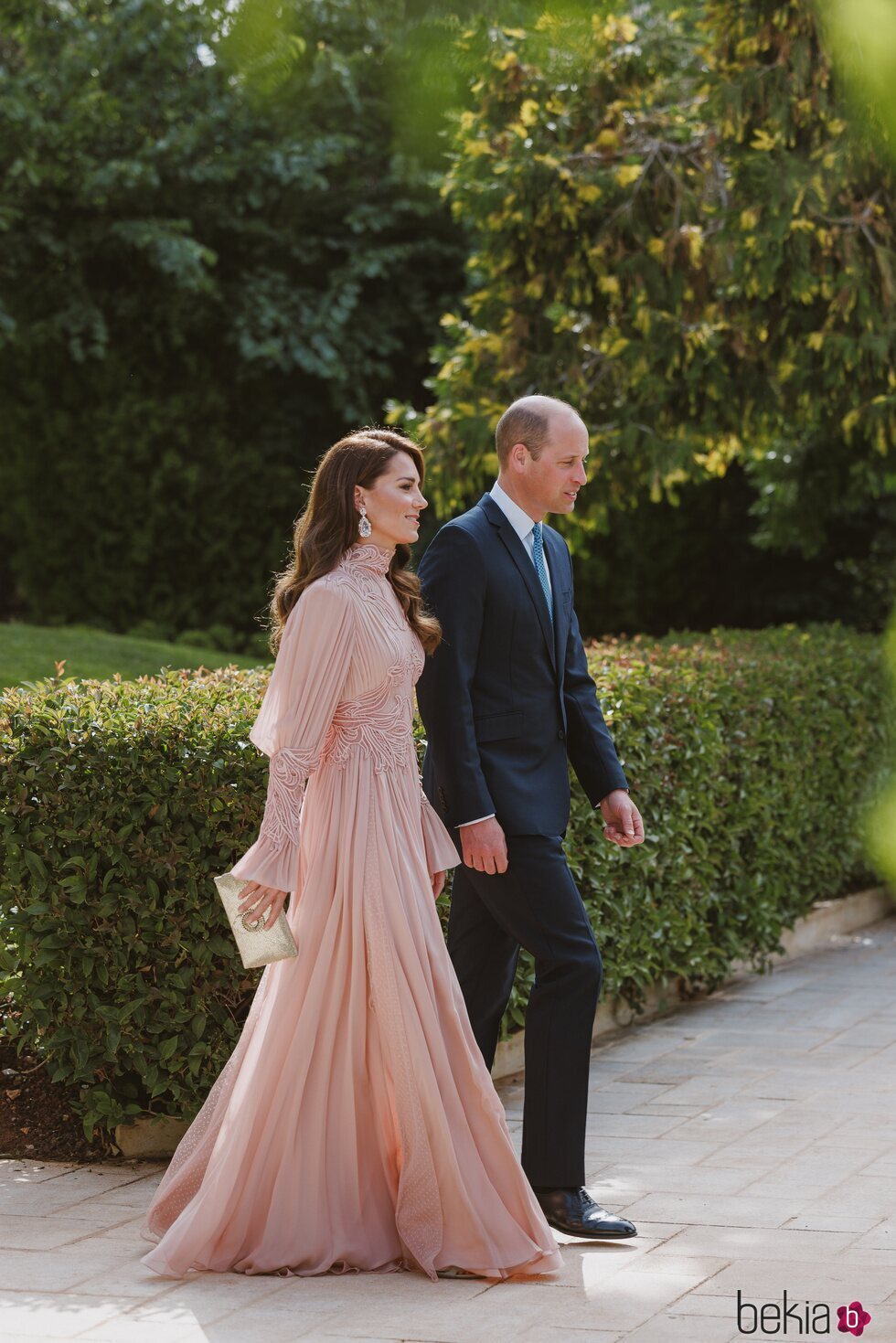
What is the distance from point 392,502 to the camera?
421 cm

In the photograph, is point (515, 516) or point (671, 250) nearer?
point (515, 516)

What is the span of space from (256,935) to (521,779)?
2.79 feet

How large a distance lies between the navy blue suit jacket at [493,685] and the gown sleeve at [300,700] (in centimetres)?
36

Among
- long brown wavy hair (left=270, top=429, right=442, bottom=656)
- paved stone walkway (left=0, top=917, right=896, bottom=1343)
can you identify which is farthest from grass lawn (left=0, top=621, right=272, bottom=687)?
long brown wavy hair (left=270, top=429, right=442, bottom=656)

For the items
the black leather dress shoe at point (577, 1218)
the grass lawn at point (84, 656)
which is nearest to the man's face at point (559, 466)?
the black leather dress shoe at point (577, 1218)

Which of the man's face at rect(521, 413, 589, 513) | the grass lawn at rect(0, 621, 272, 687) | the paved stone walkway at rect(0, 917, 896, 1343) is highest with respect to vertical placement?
the man's face at rect(521, 413, 589, 513)

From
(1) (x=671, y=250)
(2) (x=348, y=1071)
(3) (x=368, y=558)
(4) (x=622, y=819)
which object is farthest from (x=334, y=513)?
(1) (x=671, y=250)

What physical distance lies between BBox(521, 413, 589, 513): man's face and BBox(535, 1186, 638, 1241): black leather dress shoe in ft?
5.75

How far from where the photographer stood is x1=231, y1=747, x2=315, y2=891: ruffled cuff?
395 cm

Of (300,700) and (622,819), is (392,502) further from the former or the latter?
(622,819)

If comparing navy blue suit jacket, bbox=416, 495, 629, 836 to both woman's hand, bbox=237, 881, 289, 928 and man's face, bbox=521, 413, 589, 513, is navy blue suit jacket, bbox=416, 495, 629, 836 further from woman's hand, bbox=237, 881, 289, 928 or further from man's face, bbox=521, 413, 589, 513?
woman's hand, bbox=237, 881, 289, 928

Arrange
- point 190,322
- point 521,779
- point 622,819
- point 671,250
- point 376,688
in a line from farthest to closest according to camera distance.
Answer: point 190,322 → point 671,250 → point 622,819 → point 521,779 → point 376,688

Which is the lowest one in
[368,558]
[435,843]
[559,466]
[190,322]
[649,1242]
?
[649,1242]

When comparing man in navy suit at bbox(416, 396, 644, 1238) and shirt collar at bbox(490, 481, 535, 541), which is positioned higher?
shirt collar at bbox(490, 481, 535, 541)
